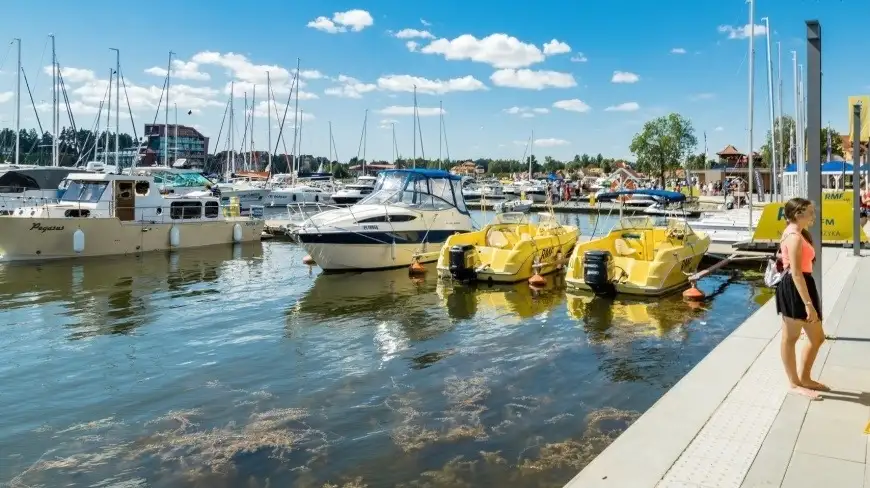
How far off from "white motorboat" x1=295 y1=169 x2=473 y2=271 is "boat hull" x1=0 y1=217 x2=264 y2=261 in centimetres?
888

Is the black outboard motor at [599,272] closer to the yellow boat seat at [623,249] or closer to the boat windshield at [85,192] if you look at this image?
the yellow boat seat at [623,249]

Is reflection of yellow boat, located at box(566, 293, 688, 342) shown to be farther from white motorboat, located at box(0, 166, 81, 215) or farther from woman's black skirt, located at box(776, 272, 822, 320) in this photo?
white motorboat, located at box(0, 166, 81, 215)

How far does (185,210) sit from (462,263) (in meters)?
16.2

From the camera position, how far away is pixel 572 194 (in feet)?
235

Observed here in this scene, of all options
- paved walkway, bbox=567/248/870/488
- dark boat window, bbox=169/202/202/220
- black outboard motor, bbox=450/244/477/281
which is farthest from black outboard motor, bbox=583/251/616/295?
dark boat window, bbox=169/202/202/220

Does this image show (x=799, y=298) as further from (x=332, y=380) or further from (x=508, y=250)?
(x=508, y=250)

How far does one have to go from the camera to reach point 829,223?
20.2 metres

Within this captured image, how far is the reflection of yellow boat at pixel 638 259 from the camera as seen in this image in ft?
49.4

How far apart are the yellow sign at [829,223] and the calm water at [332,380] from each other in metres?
3.61

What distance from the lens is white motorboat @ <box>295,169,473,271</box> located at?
19.7 m

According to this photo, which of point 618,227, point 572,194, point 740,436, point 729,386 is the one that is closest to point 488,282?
point 618,227

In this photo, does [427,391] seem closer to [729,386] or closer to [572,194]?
[729,386]

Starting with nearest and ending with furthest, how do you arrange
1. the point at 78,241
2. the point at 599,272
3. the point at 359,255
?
1. the point at 599,272
2. the point at 359,255
3. the point at 78,241

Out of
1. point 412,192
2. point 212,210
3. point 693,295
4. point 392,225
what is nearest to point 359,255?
point 392,225
